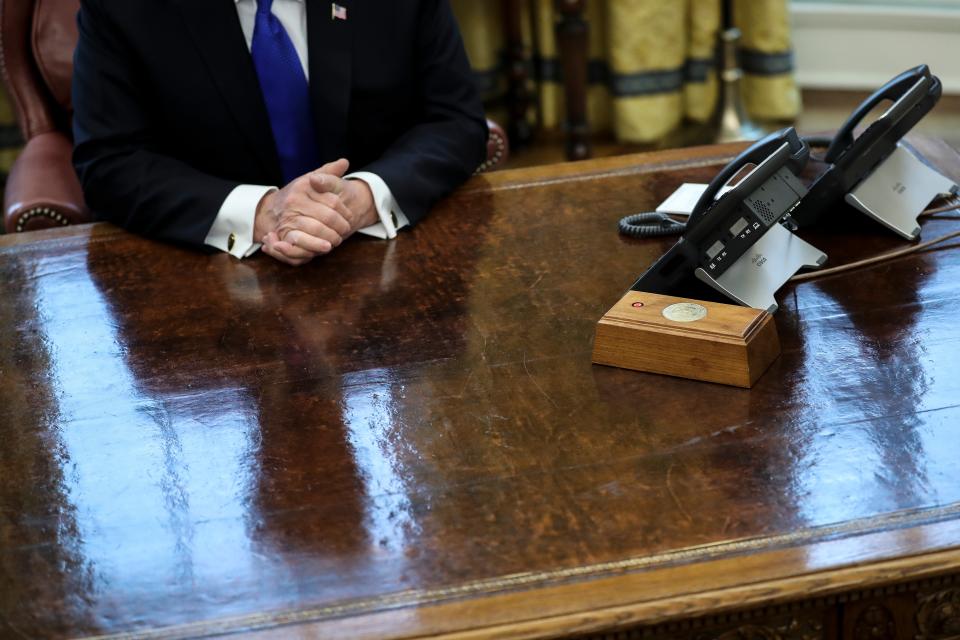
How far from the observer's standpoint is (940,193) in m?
2.13

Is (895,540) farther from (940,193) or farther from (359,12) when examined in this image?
(359,12)

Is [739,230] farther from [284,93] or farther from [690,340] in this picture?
[284,93]

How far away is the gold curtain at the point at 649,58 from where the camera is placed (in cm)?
469

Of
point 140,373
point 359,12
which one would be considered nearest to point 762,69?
point 359,12

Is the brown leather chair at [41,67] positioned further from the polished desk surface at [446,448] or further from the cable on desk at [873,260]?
the cable on desk at [873,260]

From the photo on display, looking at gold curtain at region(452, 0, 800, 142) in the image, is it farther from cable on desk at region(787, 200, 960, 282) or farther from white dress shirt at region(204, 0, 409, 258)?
cable on desk at region(787, 200, 960, 282)

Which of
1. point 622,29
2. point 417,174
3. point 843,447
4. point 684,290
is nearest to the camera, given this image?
point 843,447

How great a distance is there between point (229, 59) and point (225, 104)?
0.10 m

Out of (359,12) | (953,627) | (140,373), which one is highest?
(359,12)

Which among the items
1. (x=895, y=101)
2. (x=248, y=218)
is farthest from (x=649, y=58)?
(x=248, y=218)

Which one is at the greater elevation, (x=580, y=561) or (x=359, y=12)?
(x=359, y=12)

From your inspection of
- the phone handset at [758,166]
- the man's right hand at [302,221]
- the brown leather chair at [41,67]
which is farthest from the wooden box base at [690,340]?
the brown leather chair at [41,67]

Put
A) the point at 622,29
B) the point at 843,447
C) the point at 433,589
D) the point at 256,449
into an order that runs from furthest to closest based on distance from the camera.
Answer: the point at 622,29 < the point at 256,449 < the point at 843,447 < the point at 433,589

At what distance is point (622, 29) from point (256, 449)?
3539 mm
